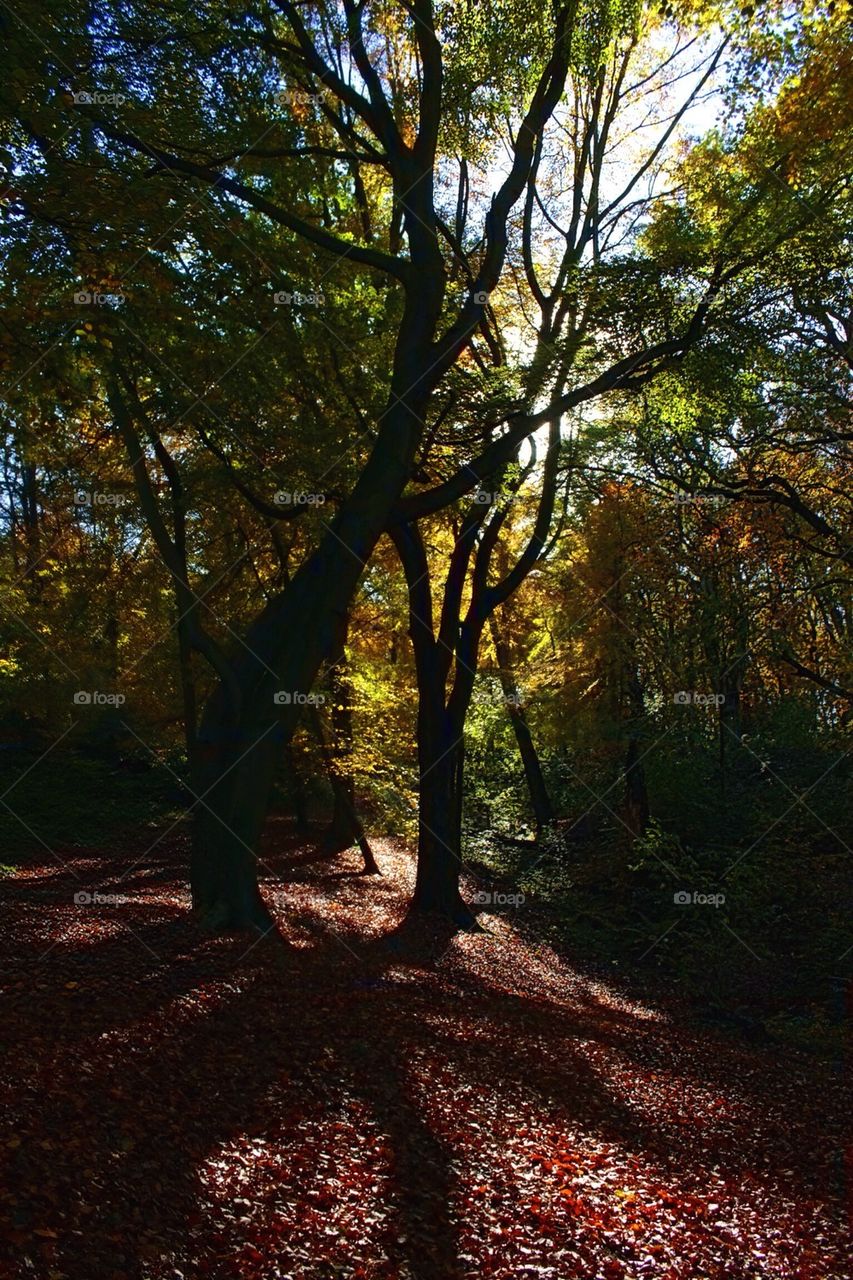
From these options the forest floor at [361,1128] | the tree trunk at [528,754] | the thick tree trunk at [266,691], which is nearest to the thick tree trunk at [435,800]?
the forest floor at [361,1128]

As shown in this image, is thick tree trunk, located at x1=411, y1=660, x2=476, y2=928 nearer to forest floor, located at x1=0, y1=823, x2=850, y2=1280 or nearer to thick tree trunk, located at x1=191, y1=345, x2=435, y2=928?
forest floor, located at x1=0, y1=823, x2=850, y2=1280

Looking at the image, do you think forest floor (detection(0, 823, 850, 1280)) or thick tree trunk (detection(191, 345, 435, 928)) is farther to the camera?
thick tree trunk (detection(191, 345, 435, 928))

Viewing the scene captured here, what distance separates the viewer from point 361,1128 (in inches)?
216

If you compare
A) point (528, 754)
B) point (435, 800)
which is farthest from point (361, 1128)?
point (528, 754)

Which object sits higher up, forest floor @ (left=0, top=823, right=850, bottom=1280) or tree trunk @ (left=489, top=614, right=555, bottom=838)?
tree trunk @ (left=489, top=614, right=555, bottom=838)

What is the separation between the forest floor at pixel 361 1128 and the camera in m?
4.11

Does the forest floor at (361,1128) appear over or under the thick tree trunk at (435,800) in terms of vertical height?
under

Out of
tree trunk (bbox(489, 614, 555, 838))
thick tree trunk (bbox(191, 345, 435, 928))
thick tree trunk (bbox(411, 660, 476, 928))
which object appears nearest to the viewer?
thick tree trunk (bbox(191, 345, 435, 928))

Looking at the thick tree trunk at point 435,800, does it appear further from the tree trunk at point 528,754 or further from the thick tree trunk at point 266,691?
A: the tree trunk at point 528,754

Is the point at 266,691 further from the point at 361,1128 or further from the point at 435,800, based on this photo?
the point at 435,800

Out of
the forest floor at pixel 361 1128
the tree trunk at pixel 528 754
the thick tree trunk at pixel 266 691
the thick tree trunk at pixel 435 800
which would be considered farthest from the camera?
the tree trunk at pixel 528 754

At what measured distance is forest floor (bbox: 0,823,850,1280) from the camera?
411cm

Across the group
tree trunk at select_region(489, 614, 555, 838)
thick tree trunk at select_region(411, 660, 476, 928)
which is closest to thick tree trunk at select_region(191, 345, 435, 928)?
thick tree trunk at select_region(411, 660, 476, 928)

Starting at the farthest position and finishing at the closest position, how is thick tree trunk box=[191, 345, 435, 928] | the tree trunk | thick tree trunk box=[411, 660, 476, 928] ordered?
the tree trunk < thick tree trunk box=[411, 660, 476, 928] < thick tree trunk box=[191, 345, 435, 928]
